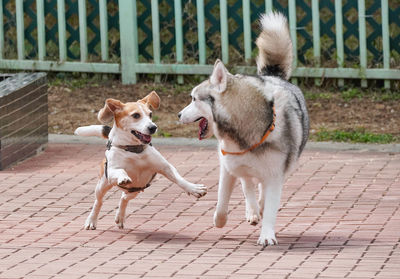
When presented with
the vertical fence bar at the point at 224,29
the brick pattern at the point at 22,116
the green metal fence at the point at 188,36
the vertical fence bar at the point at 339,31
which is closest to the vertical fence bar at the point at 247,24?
the green metal fence at the point at 188,36

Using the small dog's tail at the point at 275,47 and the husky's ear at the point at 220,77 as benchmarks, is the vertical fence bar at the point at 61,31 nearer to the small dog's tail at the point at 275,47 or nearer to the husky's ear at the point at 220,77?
the small dog's tail at the point at 275,47

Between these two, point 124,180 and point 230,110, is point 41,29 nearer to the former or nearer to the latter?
point 124,180

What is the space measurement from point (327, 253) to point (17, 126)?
4.13 meters

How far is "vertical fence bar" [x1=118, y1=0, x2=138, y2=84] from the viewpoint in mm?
12617

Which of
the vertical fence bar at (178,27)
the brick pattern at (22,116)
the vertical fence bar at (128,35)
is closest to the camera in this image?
the brick pattern at (22,116)

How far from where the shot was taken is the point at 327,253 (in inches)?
243

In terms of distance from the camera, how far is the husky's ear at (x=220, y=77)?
6305mm

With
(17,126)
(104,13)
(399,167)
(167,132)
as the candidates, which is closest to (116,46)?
(104,13)

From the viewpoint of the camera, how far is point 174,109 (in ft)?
38.5

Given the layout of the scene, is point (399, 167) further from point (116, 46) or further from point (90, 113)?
point (116, 46)

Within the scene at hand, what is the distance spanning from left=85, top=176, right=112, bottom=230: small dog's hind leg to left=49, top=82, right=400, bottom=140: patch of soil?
3.62 m

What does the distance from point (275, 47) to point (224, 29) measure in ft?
17.2

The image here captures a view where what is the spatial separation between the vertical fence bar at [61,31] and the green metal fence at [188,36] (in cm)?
1

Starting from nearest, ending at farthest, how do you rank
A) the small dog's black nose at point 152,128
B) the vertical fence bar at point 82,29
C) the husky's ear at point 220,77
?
1. the husky's ear at point 220,77
2. the small dog's black nose at point 152,128
3. the vertical fence bar at point 82,29
